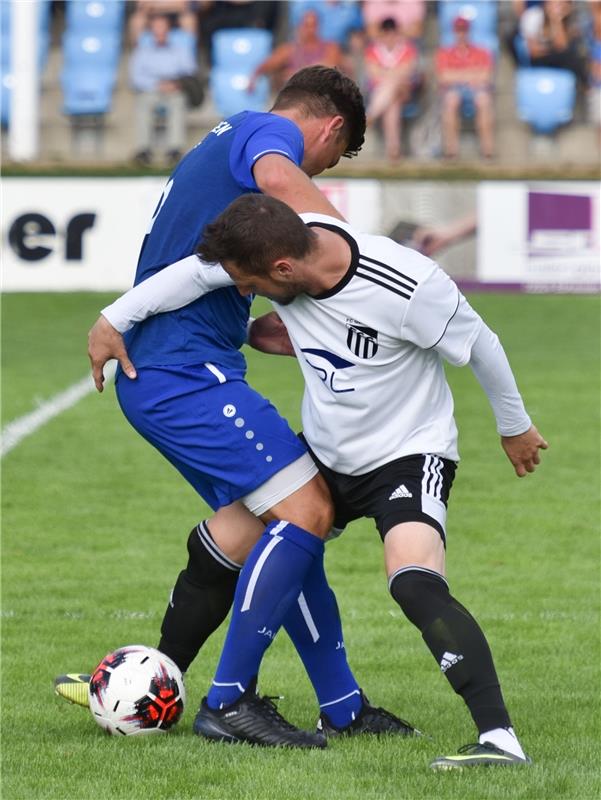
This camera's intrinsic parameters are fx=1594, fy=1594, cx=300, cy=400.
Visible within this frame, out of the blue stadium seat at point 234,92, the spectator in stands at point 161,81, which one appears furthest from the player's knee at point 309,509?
the blue stadium seat at point 234,92

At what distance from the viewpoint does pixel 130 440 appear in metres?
11.1

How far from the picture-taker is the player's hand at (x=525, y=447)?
4.60 m

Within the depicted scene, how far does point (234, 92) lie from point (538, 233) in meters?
6.35

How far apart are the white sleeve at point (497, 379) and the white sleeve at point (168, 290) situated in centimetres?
73

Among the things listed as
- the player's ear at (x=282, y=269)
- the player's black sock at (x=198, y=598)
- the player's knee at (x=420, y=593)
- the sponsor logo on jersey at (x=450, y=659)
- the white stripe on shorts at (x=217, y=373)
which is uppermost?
the player's ear at (x=282, y=269)

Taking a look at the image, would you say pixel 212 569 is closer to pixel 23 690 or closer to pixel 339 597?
pixel 23 690

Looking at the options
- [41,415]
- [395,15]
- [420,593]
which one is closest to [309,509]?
[420,593]

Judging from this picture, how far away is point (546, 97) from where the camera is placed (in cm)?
2273

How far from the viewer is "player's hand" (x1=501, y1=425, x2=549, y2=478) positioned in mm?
4598

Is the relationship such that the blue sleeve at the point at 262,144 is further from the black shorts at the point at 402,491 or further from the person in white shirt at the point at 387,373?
the black shorts at the point at 402,491

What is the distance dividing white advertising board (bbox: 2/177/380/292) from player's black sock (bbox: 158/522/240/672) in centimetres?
1369

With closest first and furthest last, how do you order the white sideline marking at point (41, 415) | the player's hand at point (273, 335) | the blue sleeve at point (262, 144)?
1. the blue sleeve at point (262, 144)
2. the player's hand at point (273, 335)
3. the white sideline marking at point (41, 415)

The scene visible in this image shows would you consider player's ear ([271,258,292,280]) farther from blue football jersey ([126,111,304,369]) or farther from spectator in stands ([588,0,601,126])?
spectator in stands ([588,0,601,126])

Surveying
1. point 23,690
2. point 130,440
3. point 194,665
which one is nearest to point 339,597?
point 194,665
